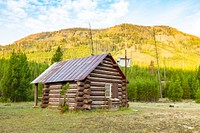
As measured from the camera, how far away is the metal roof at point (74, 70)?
A: 23.5m

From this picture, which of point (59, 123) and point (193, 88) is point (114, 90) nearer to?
point (59, 123)

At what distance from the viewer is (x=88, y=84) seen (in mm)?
23203

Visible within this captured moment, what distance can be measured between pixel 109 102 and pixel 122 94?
9.53ft

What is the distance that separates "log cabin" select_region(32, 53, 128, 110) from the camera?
23.0 metres

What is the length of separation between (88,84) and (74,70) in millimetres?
2844

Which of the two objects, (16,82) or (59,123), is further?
(16,82)

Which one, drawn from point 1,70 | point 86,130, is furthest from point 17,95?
point 86,130

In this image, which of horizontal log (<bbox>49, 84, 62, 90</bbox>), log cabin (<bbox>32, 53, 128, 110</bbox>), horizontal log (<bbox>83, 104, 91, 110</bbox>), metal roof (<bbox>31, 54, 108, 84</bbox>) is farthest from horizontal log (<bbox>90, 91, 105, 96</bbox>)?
horizontal log (<bbox>49, 84, 62, 90</bbox>)

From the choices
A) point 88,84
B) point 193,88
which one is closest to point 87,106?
point 88,84

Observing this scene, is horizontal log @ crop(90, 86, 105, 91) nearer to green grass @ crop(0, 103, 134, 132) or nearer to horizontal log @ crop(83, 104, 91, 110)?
horizontal log @ crop(83, 104, 91, 110)

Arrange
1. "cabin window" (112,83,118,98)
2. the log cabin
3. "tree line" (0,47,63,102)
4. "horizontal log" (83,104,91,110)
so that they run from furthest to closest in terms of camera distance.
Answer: "tree line" (0,47,63,102)
"cabin window" (112,83,118,98)
the log cabin
"horizontal log" (83,104,91,110)

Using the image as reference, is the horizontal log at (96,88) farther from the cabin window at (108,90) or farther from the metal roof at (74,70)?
the metal roof at (74,70)

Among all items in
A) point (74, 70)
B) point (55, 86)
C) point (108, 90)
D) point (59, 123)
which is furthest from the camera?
point (55, 86)

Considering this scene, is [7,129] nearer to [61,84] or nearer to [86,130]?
[86,130]
